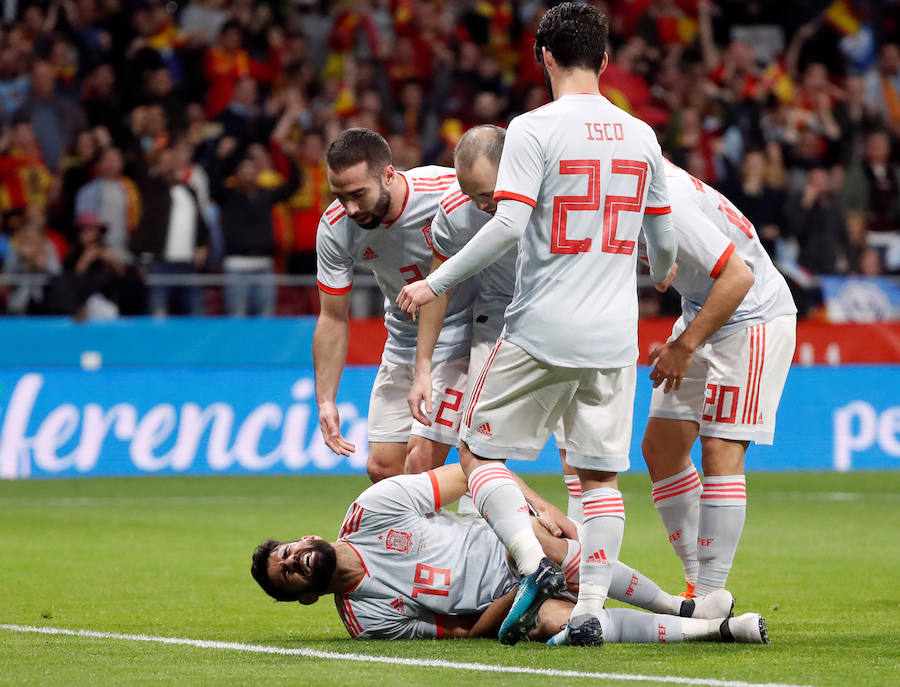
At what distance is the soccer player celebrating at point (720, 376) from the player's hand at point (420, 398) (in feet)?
3.19

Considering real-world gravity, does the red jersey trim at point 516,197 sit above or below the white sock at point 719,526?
above

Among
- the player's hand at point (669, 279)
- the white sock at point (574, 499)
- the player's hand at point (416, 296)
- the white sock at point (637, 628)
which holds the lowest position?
the white sock at point (637, 628)

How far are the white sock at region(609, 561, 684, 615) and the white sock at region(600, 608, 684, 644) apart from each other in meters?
0.17

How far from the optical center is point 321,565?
5.84 meters

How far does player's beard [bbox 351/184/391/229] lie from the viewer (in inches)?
266

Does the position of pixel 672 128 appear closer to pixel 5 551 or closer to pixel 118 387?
pixel 118 387

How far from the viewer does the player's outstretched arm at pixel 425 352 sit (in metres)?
6.35

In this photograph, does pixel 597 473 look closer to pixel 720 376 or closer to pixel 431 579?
pixel 431 579

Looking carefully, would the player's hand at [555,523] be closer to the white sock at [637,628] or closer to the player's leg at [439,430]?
the white sock at [637,628]

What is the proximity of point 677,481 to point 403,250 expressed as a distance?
1.68 meters

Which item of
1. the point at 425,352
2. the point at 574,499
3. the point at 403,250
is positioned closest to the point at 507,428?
the point at 425,352

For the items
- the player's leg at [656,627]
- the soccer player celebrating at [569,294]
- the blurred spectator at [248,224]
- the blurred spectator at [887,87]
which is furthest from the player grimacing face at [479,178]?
the blurred spectator at [887,87]

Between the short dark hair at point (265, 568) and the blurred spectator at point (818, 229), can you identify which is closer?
the short dark hair at point (265, 568)

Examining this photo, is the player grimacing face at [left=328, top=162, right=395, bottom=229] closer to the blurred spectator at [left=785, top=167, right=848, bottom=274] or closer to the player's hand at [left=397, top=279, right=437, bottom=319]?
the player's hand at [left=397, top=279, right=437, bottom=319]
